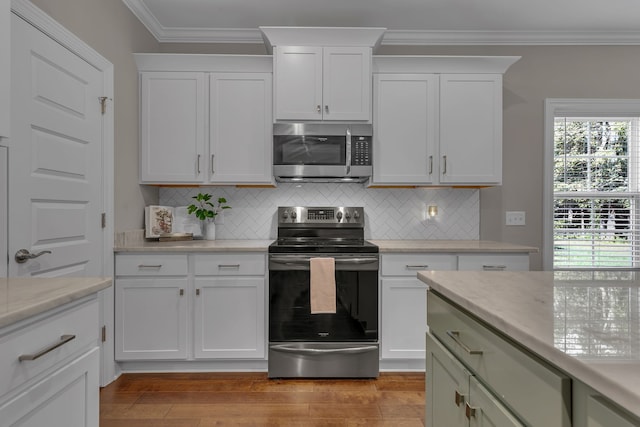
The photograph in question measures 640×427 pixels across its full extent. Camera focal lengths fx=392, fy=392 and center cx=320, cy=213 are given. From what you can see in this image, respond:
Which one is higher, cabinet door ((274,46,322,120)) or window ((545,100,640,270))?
cabinet door ((274,46,322,120))

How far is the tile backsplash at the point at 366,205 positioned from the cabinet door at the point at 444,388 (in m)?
1.98

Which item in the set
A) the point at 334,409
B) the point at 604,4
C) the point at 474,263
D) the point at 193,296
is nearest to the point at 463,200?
the point at 474,263

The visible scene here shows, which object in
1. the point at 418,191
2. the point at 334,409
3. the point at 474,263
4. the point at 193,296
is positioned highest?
the point at 418,191

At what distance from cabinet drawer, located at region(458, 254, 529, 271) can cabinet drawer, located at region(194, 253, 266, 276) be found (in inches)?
55.9

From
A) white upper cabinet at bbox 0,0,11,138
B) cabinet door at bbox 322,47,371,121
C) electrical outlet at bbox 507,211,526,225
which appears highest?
cabinet door at bbox 322,47,371,121

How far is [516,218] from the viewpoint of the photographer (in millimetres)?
3430

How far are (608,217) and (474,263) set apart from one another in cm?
165

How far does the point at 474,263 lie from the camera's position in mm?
2783

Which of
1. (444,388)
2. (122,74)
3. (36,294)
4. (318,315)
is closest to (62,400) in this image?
(36,294)

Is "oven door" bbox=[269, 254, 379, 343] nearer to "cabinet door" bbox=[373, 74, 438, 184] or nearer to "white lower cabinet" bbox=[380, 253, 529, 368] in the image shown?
"white lower cabinet" bbox=[380, 253, 529, 368]

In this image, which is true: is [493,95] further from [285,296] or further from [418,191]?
[285,296]

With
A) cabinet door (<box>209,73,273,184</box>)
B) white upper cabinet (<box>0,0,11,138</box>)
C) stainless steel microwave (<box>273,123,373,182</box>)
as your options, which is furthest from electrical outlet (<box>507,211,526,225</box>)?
white upper cabinet (<box>0,0,11,138</box>)

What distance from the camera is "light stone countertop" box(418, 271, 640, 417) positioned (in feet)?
1.89

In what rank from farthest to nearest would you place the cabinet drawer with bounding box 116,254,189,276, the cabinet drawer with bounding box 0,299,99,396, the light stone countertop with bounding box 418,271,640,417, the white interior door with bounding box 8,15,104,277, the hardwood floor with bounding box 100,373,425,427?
the cabinet drawer with bounding box 116,254,189,276 < the hardwood floor with bounding box 100,373,425,427 < the white interior door with bounding box 8,15,104,277 < the cabinet drawer with bounding box 0,299,99,396 < the light stone countertop with bounding box 418,271,640,417
